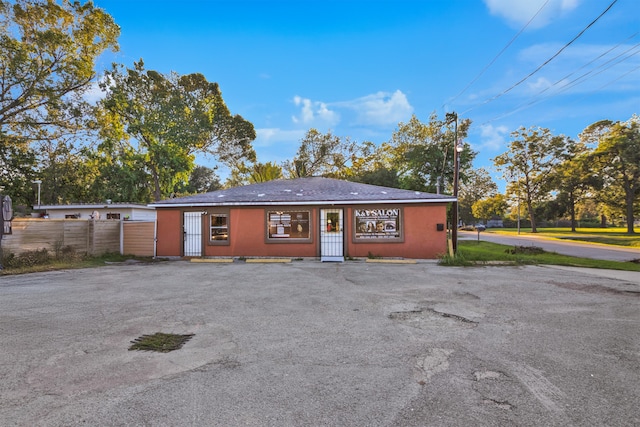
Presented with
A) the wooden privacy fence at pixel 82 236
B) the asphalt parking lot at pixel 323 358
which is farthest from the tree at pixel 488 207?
the wooden privacy fence at pixel 82 236

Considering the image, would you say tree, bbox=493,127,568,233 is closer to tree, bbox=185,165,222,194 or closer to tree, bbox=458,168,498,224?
tree, bbox=458,168,498,224

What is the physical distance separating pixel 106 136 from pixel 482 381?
24057 millimetres

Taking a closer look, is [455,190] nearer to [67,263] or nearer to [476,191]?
[67,263]

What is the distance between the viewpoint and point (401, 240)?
515 inches

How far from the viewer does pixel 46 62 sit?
1636 cm

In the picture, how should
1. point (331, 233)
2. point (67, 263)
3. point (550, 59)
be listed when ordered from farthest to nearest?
point (331, 233)
point (67, 263)
point (550, 59)

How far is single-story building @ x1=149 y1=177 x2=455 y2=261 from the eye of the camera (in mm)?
12992

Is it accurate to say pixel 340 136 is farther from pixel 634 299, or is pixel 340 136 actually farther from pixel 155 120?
pixel 634 299

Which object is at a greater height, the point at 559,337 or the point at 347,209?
the point at 347,209

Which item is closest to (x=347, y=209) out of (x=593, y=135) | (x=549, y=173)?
(x=549, y=173)

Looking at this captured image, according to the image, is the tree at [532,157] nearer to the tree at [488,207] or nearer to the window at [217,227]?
the tree at [488,207]

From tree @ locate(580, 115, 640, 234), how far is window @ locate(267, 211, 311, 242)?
103 feet

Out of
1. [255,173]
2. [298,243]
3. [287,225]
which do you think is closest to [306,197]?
[287,225]

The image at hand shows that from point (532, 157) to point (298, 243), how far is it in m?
35.9
